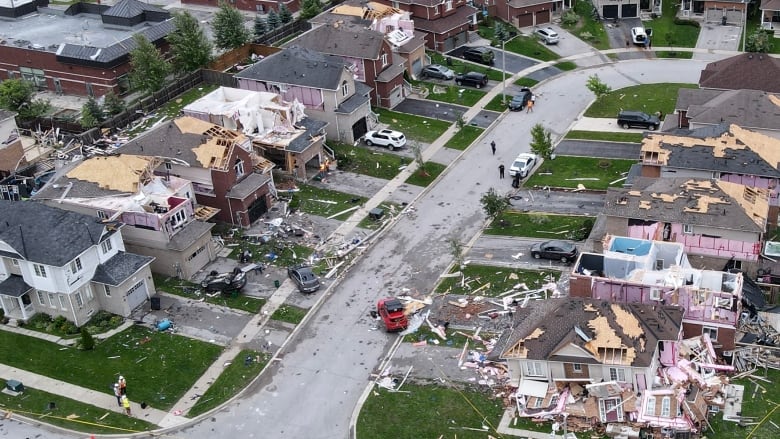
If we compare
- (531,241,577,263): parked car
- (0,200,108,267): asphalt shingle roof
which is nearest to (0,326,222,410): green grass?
(0,200,108,267): asphalt shingle roof

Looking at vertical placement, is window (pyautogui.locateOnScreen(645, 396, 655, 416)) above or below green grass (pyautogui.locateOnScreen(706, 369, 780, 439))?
above

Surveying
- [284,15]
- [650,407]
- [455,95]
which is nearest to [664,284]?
[650,407]

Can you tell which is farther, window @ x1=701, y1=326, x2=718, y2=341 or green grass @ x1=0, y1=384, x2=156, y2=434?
window @ x1=701, y1=326, x2=718, y2=341

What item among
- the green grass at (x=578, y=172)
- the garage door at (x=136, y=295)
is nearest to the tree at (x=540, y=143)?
the green grass at (x=578, y=172)

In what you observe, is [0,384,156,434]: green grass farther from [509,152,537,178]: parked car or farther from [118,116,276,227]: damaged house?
[509,152,537,178]: parked car

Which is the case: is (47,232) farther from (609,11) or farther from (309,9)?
(609,11)

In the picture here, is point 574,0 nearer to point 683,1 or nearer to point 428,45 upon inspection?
point 683,1

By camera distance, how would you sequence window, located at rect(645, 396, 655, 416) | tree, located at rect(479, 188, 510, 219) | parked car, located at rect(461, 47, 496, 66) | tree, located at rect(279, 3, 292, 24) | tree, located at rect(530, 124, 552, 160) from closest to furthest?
1. window, located at rect(645, 396, 655, 416)
2. tree, located at rect(479, 188, 510, 219)
3. tree, located at rect(530, 124, 552, 160)
4. parked car, located at rect(461, 47, 496, 66)
5. tree, located at rect(279, 3, 292, 24)

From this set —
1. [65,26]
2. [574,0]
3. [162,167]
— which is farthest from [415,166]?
[65,26]
